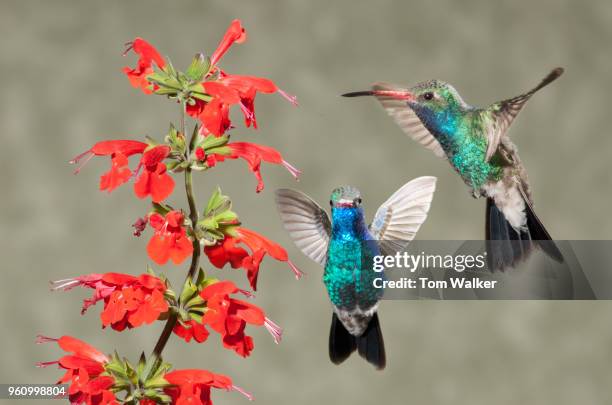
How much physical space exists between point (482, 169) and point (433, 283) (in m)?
0.09

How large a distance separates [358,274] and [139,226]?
16 centimetres

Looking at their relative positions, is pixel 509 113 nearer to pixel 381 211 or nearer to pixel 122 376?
pixel 381 211

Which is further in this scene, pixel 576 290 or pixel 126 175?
pixel 576 290

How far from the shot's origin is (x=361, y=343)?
699 millimetres

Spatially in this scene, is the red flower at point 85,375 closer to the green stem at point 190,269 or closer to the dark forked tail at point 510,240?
the green stem at point 190,269

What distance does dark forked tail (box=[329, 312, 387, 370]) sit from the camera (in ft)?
2.27

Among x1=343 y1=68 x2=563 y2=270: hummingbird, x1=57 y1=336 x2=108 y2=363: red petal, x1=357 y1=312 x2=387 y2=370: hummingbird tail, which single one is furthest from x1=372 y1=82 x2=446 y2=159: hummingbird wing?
x1=57 y1=336 x2=108 y2=363: red petal

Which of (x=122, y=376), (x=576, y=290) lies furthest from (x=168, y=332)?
(x=576, y=290)

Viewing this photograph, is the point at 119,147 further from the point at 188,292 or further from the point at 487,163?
the point at 487,163

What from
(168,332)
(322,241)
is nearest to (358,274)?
(322,241)

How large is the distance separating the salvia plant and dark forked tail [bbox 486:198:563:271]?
0.13m

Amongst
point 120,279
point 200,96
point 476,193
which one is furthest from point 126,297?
point 476,193

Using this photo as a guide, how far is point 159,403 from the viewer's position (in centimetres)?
61

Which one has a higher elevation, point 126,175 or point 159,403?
point 126,175
